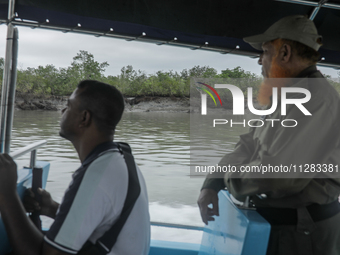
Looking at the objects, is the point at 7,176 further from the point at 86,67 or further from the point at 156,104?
the point at 86,67

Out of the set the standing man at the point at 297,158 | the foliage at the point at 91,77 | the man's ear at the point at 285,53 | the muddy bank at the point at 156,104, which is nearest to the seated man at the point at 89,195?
the standing man at the point at 297,158

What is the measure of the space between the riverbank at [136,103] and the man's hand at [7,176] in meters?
31.2

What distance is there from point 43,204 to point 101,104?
1.63 ft

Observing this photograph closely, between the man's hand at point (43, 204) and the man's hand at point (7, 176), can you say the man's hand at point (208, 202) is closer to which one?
the man's hand at point (43, 204)

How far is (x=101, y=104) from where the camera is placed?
1138 mm

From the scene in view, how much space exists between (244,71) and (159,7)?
38272 millimetres

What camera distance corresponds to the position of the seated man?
903mm

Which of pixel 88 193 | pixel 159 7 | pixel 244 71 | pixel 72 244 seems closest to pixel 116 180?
pixel 88 193

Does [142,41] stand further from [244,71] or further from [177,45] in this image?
[244,71]

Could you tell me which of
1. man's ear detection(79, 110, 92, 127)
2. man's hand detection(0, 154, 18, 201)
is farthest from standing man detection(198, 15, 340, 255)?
man's hand detection(0, 154, 18, 201)

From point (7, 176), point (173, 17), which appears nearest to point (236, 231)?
point (7, 176)

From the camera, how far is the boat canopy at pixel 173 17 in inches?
71.5

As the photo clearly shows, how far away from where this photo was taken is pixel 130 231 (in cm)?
100

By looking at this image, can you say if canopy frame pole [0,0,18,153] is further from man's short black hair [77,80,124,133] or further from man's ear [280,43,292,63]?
man's ear [280,43,292,63]
